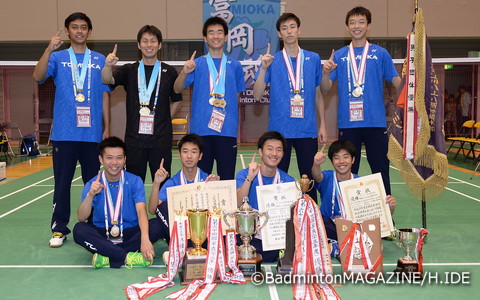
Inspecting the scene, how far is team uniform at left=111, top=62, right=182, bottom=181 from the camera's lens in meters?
5.35

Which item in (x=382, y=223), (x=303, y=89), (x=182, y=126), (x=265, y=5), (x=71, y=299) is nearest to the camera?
(x=71, y=299)

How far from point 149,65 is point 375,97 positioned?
2.44m

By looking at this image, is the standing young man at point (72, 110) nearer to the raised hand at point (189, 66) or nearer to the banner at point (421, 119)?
the raised hand at point (189, 66)

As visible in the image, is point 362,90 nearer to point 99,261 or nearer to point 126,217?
point 126,217

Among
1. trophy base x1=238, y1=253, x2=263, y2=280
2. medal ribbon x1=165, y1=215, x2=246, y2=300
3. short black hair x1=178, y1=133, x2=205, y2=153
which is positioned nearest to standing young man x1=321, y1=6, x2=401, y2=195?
short black hair x1=178, y1=133, x2=205, y2=153

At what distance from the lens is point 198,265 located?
13.6 feet

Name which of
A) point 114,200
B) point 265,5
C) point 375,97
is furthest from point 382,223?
point 265,5

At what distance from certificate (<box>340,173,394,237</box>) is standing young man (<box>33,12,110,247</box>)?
8.61 ft

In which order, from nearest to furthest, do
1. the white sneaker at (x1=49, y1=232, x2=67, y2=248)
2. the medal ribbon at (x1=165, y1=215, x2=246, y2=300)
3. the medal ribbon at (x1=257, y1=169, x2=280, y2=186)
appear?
the medal ribbon at (x1=165, y1=215, x2=246, y2=300) < the medal ribbon at (x1=257, y1=169, x2=280, y2=186) < the white sneaker at (x1=49, y1=232, x2=67, y2=248)

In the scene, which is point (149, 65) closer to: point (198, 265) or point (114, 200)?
point (114, 200)

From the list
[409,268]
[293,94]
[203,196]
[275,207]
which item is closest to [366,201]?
[409,268]

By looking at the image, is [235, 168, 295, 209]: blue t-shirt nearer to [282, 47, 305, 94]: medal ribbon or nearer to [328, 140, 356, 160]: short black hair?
[328, 140, 356, 160]: short black hair

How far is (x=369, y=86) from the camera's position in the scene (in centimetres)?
553

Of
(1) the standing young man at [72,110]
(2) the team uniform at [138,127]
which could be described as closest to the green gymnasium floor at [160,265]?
(1) the standing young man at [72,110]
